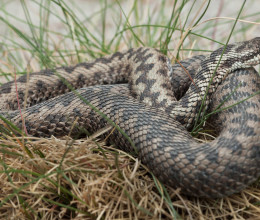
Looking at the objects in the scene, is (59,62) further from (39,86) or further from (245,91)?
(245,91)

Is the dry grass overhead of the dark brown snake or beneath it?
beneath

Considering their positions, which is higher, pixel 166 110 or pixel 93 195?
pixel 166 110

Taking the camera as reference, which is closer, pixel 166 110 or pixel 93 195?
pixel 93 195

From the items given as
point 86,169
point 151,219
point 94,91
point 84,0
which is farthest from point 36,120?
point 84,0
